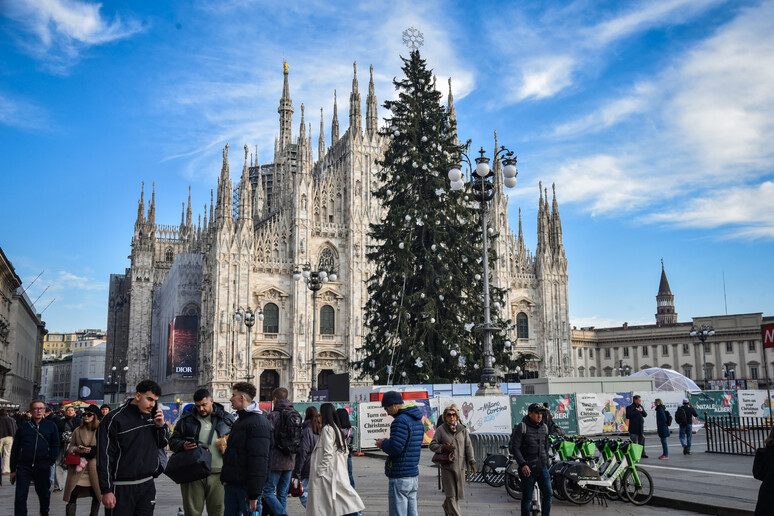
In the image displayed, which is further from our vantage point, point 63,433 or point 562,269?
point 562,269

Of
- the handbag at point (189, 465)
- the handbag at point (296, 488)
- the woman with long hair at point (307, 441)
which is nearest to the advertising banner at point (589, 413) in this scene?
the woman with long hair at point (307, 441)

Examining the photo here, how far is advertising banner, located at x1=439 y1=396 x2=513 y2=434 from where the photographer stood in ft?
68.6

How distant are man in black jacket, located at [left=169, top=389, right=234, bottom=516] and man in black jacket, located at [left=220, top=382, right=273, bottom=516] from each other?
0.14m

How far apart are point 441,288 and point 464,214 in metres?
3.20

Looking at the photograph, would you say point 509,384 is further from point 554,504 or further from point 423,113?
point 554,504

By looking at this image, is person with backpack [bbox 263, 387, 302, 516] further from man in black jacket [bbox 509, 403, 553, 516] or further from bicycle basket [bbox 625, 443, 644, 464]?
bicycle basket [bbox 625, 443, 644, 464]

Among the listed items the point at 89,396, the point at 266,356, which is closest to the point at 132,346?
the point at 89,396

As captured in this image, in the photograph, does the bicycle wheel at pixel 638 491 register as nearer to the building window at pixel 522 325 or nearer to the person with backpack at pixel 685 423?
the person with backpack at pixel 685 423

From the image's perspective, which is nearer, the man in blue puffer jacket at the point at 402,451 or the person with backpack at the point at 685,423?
the man in blue puffer jacket at the point at 402,451

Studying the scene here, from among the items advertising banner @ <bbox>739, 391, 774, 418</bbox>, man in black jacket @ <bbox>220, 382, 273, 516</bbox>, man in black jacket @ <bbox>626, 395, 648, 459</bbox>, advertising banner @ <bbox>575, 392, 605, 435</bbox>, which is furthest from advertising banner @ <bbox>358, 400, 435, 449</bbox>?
man in black jacket @ <bbox>220, 382, 273, 516</bbox>

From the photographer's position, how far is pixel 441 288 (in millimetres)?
27016

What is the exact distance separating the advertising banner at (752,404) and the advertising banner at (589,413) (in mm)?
6350

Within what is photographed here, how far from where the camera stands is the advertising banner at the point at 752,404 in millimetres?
26984

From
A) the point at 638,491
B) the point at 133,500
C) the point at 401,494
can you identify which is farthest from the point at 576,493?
the point at 133,500
